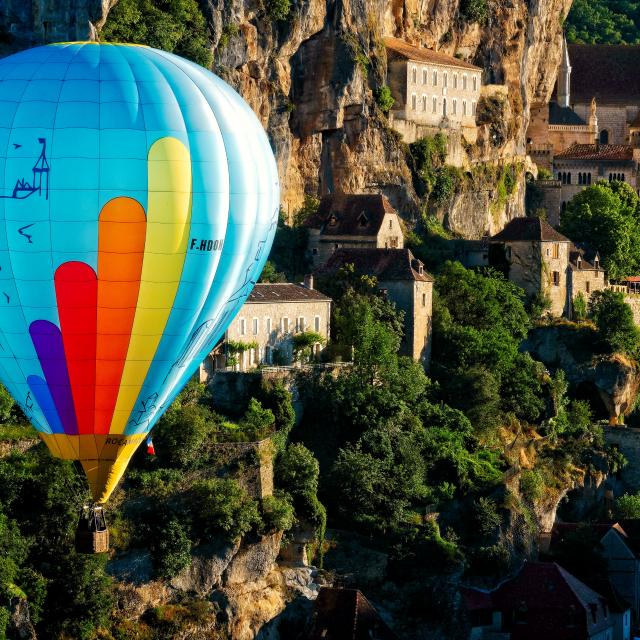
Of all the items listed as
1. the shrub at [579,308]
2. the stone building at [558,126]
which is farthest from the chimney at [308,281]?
the stone building at [558,126]

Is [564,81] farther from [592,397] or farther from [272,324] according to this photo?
[272,324]

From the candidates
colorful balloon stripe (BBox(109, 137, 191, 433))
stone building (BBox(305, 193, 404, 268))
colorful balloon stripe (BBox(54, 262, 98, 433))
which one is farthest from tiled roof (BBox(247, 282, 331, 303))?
colorful balloon stripe (BBox(54, 262, 98, 433))

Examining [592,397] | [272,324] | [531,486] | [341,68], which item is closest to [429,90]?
[341,68]

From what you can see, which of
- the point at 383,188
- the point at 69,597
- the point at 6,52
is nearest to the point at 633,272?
the point at 383,188

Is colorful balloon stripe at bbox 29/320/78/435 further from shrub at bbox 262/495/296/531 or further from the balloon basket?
shrub at bbox 262/495/296/531

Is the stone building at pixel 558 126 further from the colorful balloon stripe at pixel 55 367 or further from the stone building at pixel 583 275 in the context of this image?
the colorful balloon stripe at pixel 55 367

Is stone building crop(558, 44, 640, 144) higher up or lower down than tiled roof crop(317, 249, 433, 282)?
higher up

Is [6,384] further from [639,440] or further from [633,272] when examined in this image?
[633,272]
